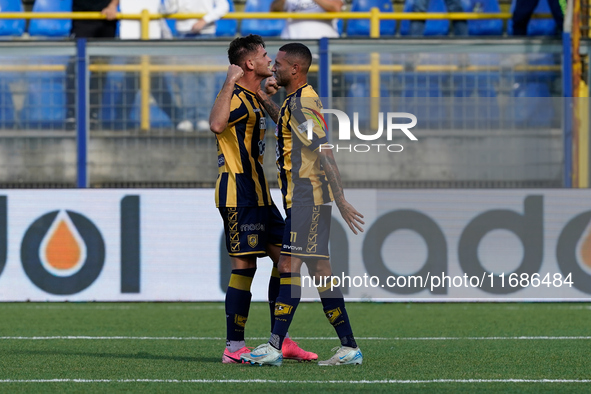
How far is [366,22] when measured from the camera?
11414 millimetres

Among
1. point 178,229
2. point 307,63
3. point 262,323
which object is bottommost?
point 262,323

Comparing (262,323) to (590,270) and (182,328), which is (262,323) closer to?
(182,328)

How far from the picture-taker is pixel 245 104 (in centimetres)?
538

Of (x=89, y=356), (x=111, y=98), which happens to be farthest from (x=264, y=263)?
(x=89, y=356)

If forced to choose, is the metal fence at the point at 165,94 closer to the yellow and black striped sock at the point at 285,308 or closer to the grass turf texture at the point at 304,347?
the grass turf texture at the point at 304,347

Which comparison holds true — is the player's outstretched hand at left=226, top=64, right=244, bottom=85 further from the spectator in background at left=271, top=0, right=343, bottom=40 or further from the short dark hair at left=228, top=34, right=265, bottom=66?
the spectator in background at left=271, top=0, right=343, bottom=40

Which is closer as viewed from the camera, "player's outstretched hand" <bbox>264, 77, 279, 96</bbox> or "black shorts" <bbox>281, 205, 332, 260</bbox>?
"black shorts" <bbox>281, 205, 332, 260</bbox>

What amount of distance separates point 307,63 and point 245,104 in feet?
1.48

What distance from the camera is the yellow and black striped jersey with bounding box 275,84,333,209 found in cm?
503

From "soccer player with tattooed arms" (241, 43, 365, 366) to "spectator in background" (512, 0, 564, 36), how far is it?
6.18 m

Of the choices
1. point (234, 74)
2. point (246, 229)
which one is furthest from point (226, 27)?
point (246, 229)

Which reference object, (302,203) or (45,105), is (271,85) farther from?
(45,105)

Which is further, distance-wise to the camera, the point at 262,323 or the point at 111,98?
the point at 111,98

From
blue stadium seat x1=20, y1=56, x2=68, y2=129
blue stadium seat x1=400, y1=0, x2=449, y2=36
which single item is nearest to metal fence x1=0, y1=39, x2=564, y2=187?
blue stadium seat x1=20, y1=56, x2=68, y2=129
